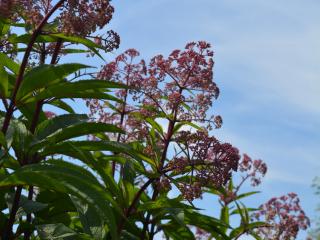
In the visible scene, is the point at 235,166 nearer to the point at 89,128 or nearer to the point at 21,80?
the point at 89,128

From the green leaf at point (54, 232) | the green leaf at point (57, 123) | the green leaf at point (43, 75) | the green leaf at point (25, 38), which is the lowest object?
the green leaf at point (54, 232)

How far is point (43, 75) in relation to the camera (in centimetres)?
369

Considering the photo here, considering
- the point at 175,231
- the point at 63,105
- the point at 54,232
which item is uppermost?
the point at 63,105

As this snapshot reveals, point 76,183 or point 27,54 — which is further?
point 27,54

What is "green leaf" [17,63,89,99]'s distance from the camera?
3637 mm

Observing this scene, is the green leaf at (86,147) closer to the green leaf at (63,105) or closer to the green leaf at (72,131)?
the green leaf at (72,131)

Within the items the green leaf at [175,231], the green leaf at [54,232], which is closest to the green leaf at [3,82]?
the green leaf at [54,232]

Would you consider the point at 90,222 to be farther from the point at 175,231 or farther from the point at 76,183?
the point at 175,231

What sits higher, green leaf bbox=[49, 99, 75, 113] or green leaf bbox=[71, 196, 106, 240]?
green leaf bbox=[49, 99, 75, 113]

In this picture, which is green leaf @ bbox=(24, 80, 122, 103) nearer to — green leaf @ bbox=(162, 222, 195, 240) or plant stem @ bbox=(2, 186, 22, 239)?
plant stem @ bbox=(2, 186, 22, 239)

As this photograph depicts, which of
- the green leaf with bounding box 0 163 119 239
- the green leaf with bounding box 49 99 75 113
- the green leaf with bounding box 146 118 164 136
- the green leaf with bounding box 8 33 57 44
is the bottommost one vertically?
the green leaf with bounding box 0 163 119 239

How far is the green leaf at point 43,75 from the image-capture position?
364 cm

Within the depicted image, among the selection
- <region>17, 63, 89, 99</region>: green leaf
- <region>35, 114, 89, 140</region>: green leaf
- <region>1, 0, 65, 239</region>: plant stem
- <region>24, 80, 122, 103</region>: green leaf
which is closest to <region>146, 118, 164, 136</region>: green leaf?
<region>35, 114, 89, 140</region>: green leaf

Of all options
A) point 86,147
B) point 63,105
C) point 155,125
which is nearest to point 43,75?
point 86,147
